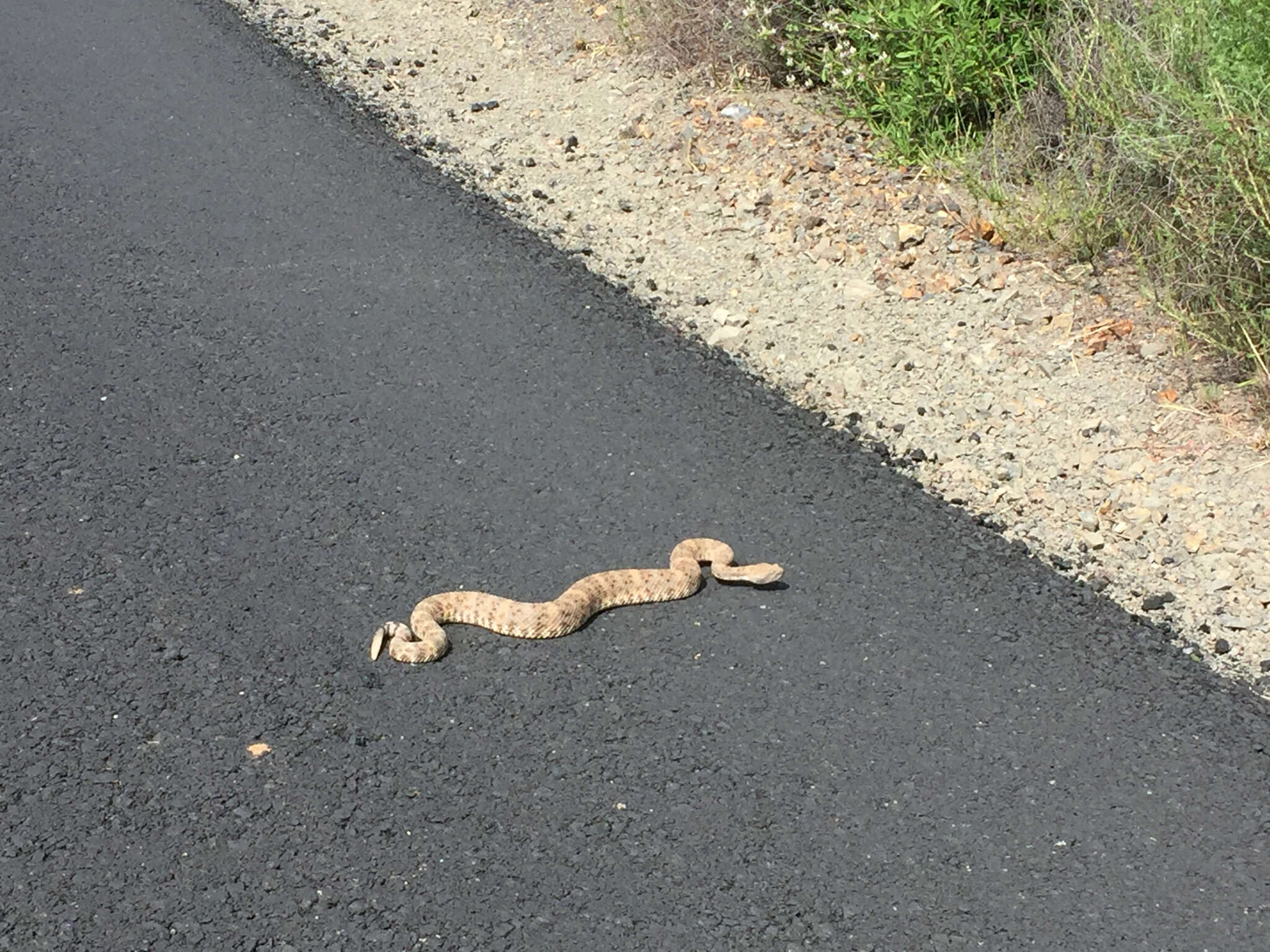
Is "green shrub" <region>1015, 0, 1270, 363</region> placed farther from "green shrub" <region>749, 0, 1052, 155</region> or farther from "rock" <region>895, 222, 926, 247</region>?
"rock" <region>895, 222, 926, 247</region>

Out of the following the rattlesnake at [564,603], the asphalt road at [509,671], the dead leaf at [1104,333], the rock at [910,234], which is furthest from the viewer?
the rock at [910,234]

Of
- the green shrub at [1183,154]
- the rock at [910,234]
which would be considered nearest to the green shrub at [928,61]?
the green shrub at [1183,154]

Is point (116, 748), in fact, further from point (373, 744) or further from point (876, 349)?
point (876, 349)

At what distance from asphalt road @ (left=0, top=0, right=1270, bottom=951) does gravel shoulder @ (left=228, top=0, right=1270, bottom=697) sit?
0.34 metres

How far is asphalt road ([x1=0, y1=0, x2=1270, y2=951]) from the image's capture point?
4.16m

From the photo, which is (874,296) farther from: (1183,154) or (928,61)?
(928,61)

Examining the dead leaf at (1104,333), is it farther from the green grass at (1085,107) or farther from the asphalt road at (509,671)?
the asphalt road at (509,671)

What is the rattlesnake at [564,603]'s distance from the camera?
5.10 meters

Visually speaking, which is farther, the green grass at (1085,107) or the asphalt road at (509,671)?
the green grass at (1085,107)

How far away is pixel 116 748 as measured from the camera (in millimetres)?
4602

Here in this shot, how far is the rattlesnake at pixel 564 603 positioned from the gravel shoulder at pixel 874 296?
1.20 metres

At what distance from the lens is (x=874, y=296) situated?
759 cm

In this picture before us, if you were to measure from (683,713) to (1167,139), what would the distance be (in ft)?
12.6

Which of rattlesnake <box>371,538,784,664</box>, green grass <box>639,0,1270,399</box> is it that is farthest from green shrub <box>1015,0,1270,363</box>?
rattlesnake <box>371,538,784,664</box>
